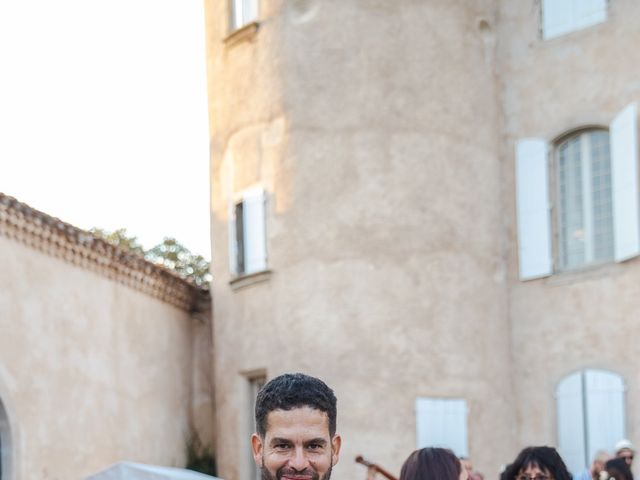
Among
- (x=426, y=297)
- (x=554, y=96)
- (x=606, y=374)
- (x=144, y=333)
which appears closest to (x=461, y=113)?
(x=554, y=96)

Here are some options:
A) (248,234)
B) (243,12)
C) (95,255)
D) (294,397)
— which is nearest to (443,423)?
(248,234)

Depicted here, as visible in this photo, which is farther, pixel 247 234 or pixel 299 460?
pixel 247 234

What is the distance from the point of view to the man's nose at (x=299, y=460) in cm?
476

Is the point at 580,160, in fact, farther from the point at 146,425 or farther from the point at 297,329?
the point at 146,425

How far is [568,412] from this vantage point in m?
→ 21.3

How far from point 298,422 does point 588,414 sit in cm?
1666

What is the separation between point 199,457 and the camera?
2395cm

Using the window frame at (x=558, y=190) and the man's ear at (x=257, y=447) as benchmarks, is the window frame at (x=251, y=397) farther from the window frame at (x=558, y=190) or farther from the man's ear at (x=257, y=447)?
the man's ear at (x=257, y=447)

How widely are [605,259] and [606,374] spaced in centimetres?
163

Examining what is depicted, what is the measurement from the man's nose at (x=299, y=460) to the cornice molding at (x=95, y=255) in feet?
46.9

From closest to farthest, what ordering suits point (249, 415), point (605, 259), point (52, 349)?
point (52, 349) < point (605, 259) < point (249, 415)

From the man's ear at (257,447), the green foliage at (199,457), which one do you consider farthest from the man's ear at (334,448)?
the green foliage at (199,457)

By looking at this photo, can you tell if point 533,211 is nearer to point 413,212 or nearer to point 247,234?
point 413,212

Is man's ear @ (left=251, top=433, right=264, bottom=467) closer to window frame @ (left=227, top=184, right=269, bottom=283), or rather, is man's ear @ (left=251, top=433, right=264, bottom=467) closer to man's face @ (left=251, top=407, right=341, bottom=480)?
man's face @ (left=251, top=407, right=341, bottom=480)
